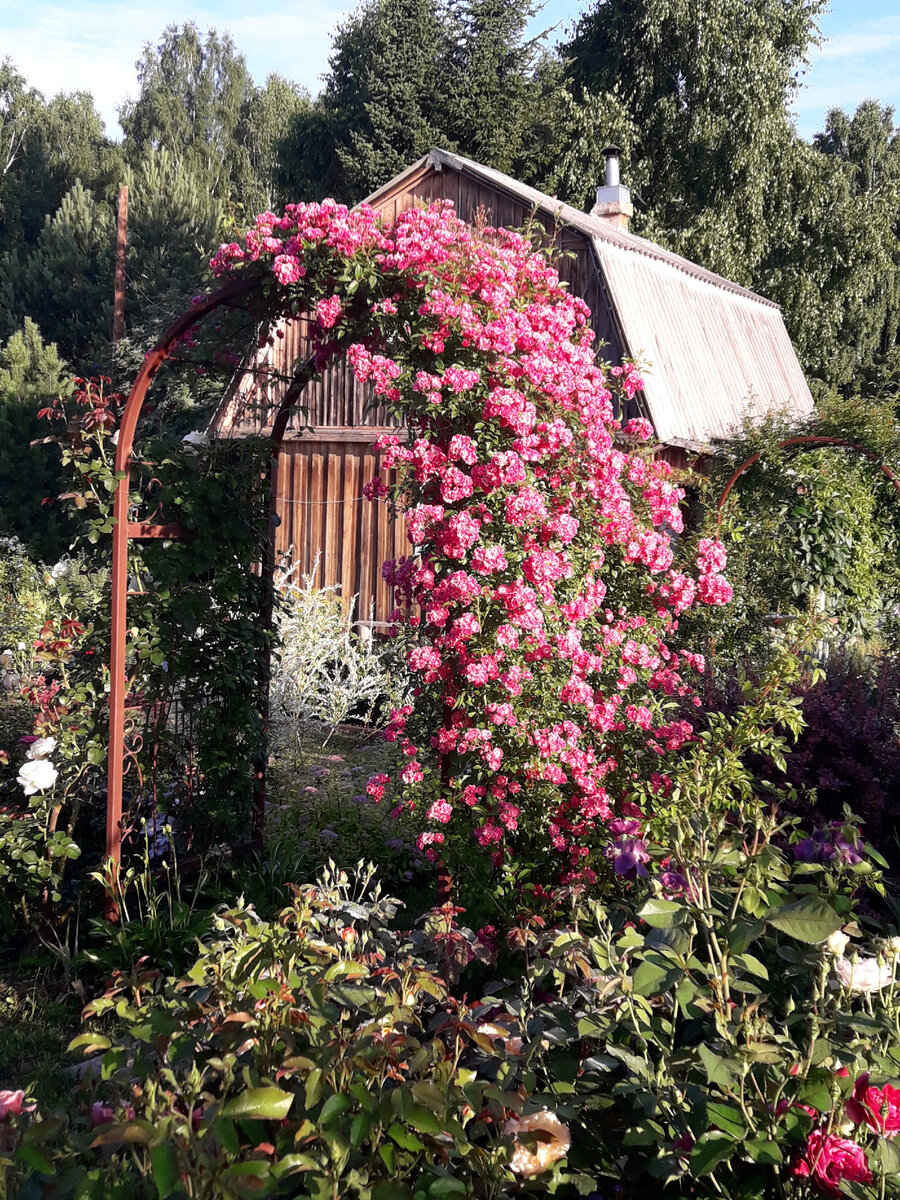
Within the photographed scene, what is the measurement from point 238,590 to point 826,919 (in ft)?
10.4

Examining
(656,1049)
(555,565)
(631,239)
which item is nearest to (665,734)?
(555,565)

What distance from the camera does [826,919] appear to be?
74.1 inches

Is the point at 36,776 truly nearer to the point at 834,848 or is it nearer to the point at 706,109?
the point at 834,848

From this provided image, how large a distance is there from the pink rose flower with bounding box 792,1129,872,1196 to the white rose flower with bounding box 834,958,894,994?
317 mm

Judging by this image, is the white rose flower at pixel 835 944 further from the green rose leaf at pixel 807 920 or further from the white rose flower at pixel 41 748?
the white rose flower at pixel 41 748

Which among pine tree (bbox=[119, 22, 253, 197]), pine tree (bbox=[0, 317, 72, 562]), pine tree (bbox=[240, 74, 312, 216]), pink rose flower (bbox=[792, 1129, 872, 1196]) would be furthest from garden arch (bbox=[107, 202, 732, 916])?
pine tree (bbox=[119, 22, 253, 197])

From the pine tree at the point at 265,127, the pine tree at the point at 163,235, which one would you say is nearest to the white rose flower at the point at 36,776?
the pine tree at the point at 163,235

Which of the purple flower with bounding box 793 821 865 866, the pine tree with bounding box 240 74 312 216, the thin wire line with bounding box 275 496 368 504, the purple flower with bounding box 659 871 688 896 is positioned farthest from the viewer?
the pine tree with bounding box 240 74 312 216

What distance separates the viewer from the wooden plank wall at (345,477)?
388 inches

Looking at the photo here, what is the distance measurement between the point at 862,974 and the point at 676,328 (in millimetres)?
10046

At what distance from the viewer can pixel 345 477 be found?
33.5 ft

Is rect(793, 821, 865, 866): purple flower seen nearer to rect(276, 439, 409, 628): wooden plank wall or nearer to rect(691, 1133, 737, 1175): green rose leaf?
rect(691, 1133, 737, 1175): green rose leaf

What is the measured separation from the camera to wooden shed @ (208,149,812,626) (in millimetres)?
9812

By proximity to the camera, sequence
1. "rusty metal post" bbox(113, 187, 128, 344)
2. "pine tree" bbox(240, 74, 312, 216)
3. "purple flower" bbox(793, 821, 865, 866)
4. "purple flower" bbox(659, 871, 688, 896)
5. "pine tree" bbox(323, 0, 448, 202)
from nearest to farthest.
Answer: "purple flower" bbox(793, 821, 865, 866) < "purple flower" bbox(659, 871, 688, 896) < "rusty metal post" bbox(113, 187, 128, 344) < "pine tree" bbox(323, 0, 448, 202) < "pine tree" bbox(240, 74, 312, 216)
